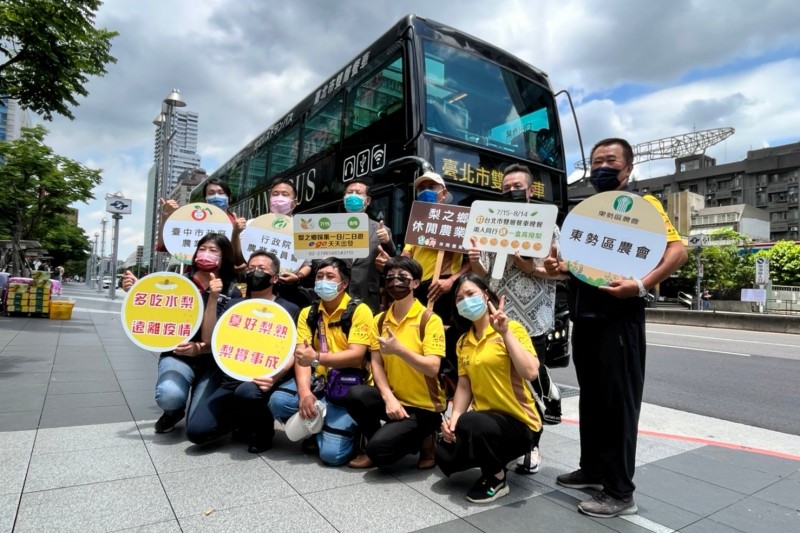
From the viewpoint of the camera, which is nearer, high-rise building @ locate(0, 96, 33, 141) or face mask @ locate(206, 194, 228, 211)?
face mask @ locate(206, 194, 228, 211)

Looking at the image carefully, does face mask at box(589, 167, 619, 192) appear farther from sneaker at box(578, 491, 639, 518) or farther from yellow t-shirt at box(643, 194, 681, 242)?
sneaker at box(578, 491, 639, 518)

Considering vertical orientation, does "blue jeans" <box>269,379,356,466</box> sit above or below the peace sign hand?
below

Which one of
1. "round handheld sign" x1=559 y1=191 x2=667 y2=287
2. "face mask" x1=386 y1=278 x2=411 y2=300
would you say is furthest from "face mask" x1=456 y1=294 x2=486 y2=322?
"round handheld sign" x1=559 y1=191 x2=667 y2=287

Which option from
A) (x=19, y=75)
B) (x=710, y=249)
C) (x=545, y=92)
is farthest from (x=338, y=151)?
(x=710, y=249)

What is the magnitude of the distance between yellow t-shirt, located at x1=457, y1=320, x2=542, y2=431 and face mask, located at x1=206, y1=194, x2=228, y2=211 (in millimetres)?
2711

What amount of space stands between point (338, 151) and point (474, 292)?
151 inches

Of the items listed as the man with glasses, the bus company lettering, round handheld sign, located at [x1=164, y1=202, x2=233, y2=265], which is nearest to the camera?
the man with glasses

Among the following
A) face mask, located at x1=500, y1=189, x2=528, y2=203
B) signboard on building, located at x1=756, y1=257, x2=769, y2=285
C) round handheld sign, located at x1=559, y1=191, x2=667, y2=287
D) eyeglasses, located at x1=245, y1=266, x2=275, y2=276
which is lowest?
eyeglasses, located at x1=245, y1=266, x2=275, y2=276

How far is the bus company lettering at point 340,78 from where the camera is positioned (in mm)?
5977

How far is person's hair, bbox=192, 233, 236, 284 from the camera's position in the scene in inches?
148

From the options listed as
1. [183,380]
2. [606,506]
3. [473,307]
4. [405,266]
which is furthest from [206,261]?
[606,506]

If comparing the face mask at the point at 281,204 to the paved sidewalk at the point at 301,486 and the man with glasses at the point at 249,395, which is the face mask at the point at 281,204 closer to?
the man with glasses at the point at 249,395

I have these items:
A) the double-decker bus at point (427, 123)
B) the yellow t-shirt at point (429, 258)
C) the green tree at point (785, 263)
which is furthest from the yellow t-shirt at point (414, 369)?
the green tree at point (785, 263)

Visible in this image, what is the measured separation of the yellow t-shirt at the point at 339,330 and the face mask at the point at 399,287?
288 millimetres
